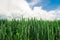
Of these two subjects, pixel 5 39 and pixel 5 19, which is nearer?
pixel 5 39

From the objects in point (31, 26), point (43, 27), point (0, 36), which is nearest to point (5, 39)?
point (0, 36)

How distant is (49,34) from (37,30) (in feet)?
1.44

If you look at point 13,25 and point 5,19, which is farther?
point 5,19

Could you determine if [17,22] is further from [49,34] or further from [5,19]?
[49,34]

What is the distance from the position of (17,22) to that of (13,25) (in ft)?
0.62

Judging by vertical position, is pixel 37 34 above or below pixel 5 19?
below

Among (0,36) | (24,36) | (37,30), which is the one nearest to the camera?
(0,36)

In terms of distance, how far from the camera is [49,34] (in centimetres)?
683

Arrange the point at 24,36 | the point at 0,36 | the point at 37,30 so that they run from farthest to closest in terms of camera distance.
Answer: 1. the point at 37,30
2. the point at 24,36
3. the point at 0,36

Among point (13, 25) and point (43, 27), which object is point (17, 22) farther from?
point (43, 27)

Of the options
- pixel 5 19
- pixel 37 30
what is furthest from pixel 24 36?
pixel 5 19

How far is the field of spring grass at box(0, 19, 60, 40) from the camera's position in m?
6.03

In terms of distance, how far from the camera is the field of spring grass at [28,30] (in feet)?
19.8

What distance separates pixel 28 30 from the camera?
6.48 m
